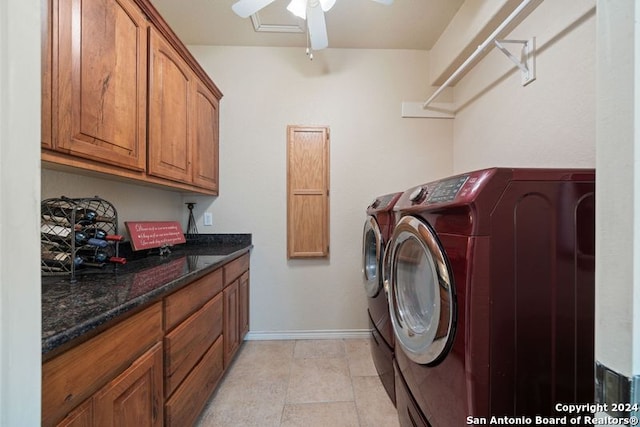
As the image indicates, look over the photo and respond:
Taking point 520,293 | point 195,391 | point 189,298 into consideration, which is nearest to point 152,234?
point 189,298

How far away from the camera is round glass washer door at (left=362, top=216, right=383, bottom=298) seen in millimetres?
1574

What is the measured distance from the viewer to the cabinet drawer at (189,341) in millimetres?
1034

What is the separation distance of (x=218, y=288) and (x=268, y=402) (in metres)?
0.74

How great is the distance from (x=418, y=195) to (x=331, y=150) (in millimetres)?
1392

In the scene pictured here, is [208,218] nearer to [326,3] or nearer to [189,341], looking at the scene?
[189,341]

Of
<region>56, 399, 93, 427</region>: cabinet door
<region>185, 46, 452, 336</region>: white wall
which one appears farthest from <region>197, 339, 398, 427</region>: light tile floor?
<region>56, 399, 93, 427</region>: cabinet door

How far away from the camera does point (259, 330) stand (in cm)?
225

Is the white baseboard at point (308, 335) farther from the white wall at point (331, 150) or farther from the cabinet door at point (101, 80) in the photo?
the cabinet door at point (101, 80)

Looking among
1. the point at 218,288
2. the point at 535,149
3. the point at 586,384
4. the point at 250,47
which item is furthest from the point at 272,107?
the point at 586,384

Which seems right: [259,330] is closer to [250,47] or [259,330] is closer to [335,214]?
[335,214]

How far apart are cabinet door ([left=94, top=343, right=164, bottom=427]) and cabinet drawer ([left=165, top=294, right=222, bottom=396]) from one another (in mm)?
54

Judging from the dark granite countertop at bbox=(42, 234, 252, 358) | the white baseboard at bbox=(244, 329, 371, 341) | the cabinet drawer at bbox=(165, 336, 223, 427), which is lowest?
the white baseboard at bbox=(244, 329, 371, 341)

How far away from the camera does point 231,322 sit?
1752 mm

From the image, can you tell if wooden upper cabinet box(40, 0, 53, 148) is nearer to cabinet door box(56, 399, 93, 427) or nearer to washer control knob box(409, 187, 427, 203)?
cabinet door box(56, 399, 93, 427)
